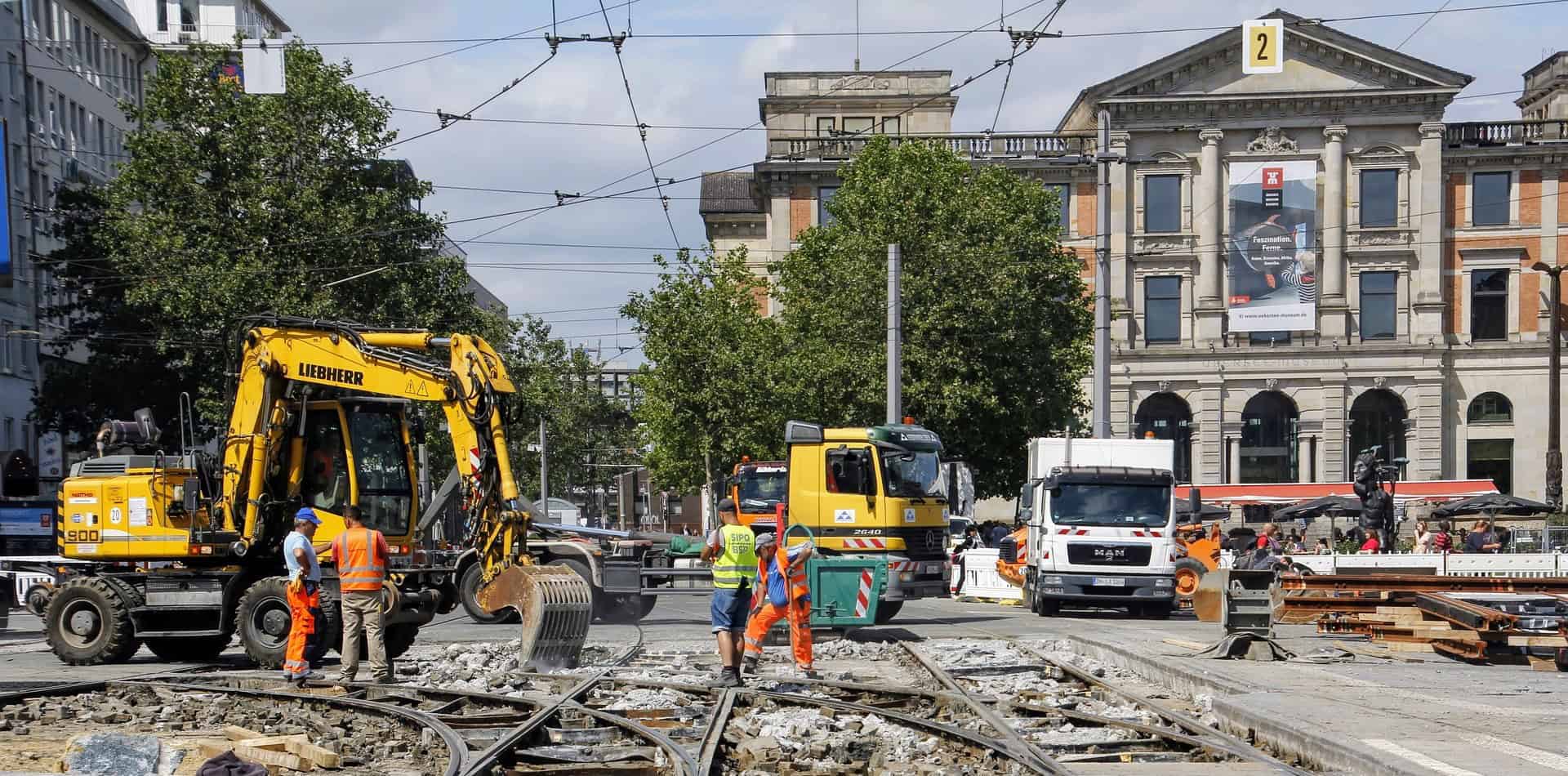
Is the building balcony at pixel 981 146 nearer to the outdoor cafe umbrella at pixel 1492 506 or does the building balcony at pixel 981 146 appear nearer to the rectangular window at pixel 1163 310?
the rectangular window at pixel 1163 310

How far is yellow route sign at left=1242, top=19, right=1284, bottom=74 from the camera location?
123 ft

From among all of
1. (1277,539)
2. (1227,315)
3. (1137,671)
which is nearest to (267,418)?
(1137,671)

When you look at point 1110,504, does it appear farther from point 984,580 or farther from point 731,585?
point 731,585

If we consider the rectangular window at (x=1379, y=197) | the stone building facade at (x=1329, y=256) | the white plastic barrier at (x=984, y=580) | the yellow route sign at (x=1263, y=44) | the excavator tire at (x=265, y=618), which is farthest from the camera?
the rectangular window at (x=1379, y=197)

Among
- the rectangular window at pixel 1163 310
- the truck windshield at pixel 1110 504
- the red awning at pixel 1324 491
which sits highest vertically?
the rectangular window at pixel 1163 310

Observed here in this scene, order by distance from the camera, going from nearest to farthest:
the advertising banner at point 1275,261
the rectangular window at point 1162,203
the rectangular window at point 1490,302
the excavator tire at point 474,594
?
the excavator tire at point 474,594 < the advertising banner at point 1275,261 < the rectangular window at point 1490,302 < the rectangular window at point 1162,203

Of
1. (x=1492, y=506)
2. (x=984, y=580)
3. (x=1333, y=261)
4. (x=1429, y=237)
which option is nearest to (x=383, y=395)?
(x=984, y=580)

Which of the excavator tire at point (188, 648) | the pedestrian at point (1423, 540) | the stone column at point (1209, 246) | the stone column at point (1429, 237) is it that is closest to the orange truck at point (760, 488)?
the pedestrian at point (1423, 540)

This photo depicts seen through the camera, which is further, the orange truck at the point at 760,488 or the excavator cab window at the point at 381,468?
the orange truck at the point at 760,488

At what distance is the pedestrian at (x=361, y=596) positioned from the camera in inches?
664

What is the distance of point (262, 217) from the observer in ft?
155

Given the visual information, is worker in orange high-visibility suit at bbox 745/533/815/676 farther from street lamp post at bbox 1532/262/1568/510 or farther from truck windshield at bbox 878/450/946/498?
street lamp post at bbox 1532/262/1568/510

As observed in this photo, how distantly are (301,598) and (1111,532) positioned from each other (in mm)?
14936

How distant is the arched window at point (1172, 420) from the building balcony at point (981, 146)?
34.2 ft
